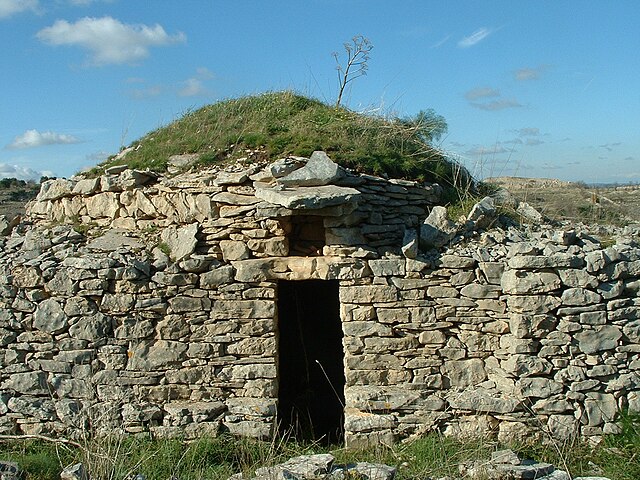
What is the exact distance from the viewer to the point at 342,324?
6543 millimetres

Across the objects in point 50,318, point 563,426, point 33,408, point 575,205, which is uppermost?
point 575,205

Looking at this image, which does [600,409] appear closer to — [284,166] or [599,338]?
[599,338]

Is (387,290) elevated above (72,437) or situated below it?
above

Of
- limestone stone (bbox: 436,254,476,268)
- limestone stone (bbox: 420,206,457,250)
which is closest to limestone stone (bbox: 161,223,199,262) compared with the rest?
limestone stone (bbox: 420,206,457,250)

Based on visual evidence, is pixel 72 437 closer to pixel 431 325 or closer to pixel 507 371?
pixel 431 325

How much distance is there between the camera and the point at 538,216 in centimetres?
777

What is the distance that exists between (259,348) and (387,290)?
1.51 m

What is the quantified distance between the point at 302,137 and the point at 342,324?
2.54 meters

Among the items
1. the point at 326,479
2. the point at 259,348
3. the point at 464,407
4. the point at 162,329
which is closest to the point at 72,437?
the point at 162,329

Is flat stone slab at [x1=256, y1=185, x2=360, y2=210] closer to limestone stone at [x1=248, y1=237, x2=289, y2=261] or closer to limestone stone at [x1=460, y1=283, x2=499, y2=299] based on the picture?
limestone stone at [x1=248, y1=237, x2=289, y2=261]

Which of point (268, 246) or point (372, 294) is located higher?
point (268, 246)

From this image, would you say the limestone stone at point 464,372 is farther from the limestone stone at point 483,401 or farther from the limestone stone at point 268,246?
the limestone stone at point 268,246

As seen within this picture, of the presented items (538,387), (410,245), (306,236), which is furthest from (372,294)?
(538,387)

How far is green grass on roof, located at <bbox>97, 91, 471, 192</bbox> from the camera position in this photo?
7.50 metres
